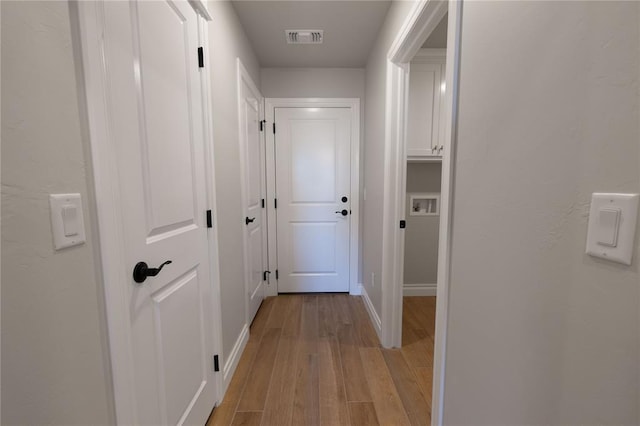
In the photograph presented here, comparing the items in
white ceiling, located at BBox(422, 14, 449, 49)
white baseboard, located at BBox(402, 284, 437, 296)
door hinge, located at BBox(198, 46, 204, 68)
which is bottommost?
white baseboard, located at BBox(402, 284, 437, 296)

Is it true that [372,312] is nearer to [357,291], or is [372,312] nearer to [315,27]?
[357,291]

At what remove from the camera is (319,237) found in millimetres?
2910

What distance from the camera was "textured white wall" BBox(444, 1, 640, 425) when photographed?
0.43 m

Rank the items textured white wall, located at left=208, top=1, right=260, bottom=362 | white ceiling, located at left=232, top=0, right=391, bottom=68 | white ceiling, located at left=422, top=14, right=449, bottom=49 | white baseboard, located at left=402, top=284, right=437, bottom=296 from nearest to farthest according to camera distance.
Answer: textured white wall, located at left=208, top=1, right=260, bottom=362
white ceiling, located at left=232, top=0, right=391, bottom=68
white ceiling, located at left=422, top=14, right=449, bottom=49
white baseboard, located at left=402, top=284, right=437, bottom=296

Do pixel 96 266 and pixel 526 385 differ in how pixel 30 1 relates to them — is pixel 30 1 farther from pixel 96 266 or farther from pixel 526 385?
pixel 526 385

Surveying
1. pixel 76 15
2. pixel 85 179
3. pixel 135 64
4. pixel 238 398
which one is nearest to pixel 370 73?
pixel 135 64

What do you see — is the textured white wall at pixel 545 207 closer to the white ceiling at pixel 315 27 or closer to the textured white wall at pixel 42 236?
the textured white wall at pixel 42 236

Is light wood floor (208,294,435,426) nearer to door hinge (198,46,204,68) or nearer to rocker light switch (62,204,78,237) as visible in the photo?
rocker light switch (62,204,78,237)

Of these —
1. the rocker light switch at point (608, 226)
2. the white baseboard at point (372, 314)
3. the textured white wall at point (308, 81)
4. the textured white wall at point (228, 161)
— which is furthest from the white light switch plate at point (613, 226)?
the textured white wall at point (308, 81)

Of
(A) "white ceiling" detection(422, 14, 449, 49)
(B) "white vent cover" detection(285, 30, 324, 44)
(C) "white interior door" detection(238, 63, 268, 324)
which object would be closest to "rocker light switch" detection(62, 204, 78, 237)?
(C) "white interior door" detection(238, 63, 268, 324)

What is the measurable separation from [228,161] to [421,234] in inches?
82.8

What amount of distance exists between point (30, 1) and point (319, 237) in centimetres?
257

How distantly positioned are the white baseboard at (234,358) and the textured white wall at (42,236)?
971 mm

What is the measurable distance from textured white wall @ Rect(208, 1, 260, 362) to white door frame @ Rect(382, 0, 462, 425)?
110 cm
